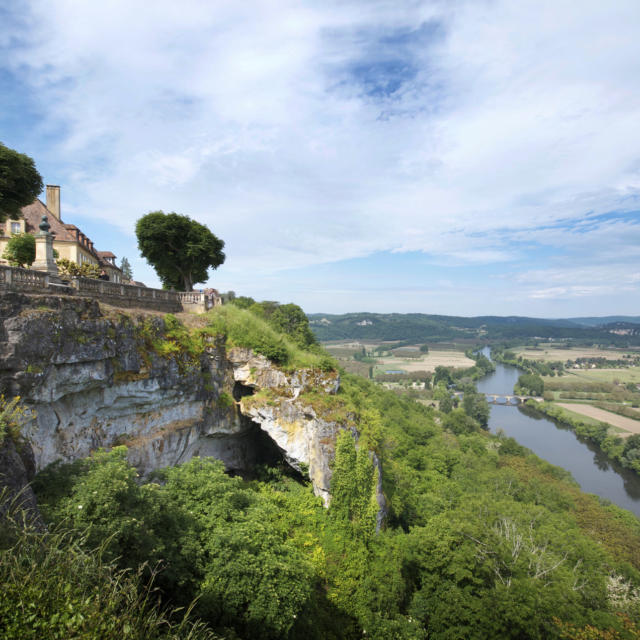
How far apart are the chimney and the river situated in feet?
212

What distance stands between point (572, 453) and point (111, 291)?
70.0 meters

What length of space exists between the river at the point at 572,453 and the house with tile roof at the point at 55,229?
202 feet

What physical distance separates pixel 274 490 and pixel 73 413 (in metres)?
11.3

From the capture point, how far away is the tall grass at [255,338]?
20.1 meters

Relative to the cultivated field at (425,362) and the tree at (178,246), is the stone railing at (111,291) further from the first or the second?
the cultivated field at (425,362)

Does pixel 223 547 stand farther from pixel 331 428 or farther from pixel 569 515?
pixel 569 515

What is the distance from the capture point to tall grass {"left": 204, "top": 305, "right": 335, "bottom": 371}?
20.1m

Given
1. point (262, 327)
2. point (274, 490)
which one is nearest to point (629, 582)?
point (274, 490)

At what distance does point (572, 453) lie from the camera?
190 feet

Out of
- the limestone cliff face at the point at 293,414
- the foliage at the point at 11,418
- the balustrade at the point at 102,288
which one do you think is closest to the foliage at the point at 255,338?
the limestone cliff face at the point at 293,414

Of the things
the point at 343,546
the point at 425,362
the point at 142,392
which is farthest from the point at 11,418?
the point at 425,362

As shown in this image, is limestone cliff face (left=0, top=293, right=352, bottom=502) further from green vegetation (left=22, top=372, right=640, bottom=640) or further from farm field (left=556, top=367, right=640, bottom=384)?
farm field (left=556, top=367, right=640, bottom=384)

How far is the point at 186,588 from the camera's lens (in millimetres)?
9883

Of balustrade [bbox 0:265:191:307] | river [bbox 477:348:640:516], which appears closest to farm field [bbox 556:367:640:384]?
river [bbox 477:348:640:516]
